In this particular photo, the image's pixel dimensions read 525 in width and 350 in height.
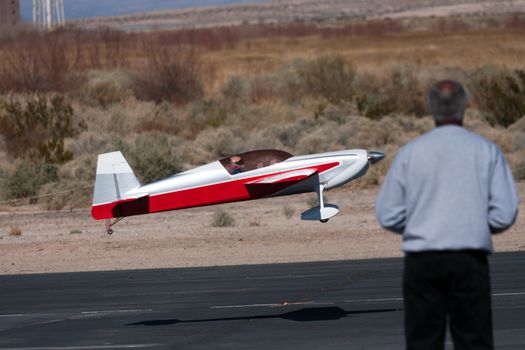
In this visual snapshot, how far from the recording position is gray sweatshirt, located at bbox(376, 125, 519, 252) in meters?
6.61

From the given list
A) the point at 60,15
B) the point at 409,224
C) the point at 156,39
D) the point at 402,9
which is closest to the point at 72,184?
the point at 409,224

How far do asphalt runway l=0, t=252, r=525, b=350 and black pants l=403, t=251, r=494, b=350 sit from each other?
349cm

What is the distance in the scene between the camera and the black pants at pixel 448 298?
21.8 ft

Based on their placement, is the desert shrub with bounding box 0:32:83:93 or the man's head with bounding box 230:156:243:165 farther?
the desert shrub with bounding box 0:32:83:93

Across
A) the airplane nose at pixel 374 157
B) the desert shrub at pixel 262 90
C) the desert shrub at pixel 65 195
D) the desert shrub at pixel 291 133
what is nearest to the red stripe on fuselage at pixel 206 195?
the airplane nose at pixel 374 157

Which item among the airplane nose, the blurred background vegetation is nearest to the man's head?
the airplane nose

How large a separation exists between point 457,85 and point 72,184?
91.5 feet

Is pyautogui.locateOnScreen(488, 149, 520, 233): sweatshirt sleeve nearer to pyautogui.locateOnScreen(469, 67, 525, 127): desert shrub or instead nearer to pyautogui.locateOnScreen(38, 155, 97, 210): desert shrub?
pyautogui.locateOnScreen(38, 155, 97, 210): desert shrub

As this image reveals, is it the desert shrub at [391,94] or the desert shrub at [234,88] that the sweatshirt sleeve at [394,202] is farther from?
the desert shrub at [234,88]

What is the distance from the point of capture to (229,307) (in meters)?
13.8

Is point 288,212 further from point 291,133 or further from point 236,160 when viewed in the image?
point 291,133

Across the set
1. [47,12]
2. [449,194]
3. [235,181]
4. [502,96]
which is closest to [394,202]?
[449,194]

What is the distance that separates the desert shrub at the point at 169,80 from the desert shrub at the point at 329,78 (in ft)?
16.4

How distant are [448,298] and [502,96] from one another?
129 ft
